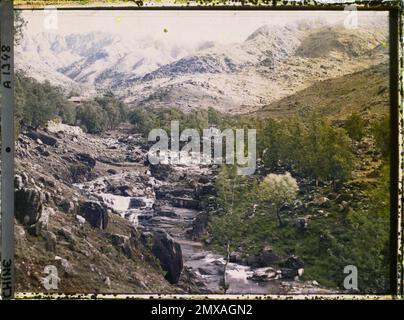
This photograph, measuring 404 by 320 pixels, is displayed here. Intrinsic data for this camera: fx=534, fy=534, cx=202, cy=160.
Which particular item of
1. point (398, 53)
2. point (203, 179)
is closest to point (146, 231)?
point (203, 179)

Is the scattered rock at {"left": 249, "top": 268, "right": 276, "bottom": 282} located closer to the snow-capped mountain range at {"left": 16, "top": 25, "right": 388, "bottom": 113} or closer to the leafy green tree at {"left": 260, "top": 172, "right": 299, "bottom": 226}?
the leafy green tree at {"left": 260, "top": 172, "right": 299, "bottom": 226}

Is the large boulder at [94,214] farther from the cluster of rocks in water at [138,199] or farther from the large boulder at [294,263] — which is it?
the large boulder at [294,263]

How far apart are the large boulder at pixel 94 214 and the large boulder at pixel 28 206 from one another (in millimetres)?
299

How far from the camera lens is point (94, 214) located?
3.70 m

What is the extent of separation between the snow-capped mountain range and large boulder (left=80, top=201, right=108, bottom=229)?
30.1 inches

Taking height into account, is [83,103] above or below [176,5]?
below

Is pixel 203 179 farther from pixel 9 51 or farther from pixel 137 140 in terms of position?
→ pixel 9 51

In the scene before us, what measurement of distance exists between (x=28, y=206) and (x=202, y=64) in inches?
61.3

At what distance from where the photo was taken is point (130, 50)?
373cm

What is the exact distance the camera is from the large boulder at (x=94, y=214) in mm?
3693

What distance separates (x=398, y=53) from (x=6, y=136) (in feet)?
8.95

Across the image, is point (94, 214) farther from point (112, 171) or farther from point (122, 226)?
point (112, 171)

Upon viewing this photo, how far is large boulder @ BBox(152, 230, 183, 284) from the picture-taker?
3674 mm
